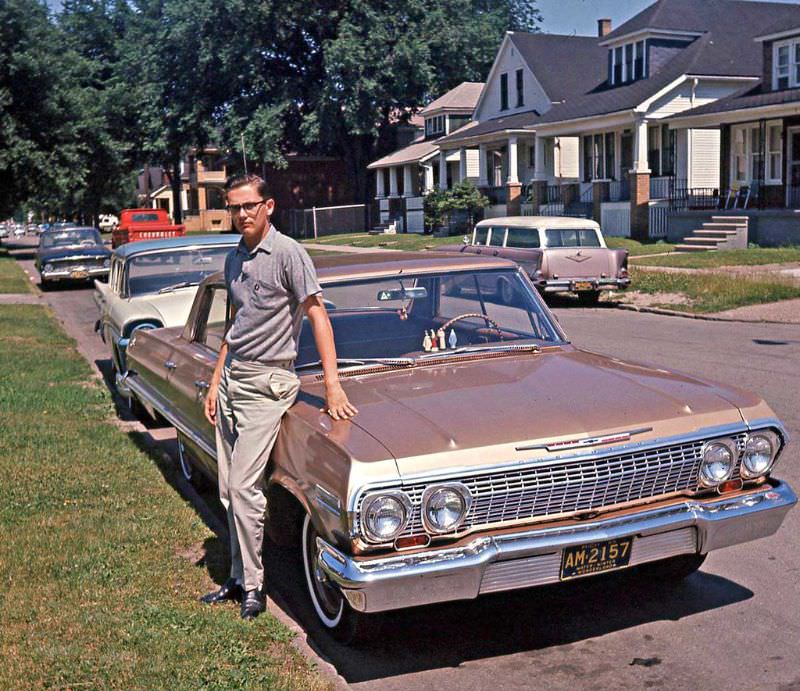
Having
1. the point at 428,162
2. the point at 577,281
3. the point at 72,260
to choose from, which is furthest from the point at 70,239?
the point at 428,162

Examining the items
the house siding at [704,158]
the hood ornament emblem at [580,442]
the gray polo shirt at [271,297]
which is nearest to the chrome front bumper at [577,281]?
the gray polo shirt at [271,297]

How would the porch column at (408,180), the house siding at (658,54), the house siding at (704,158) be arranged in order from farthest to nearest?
the porch column at (408,180) < the house siding at (658,54) < the house siding at (704,158)

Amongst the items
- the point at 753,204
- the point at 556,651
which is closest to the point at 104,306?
the point at 556,651

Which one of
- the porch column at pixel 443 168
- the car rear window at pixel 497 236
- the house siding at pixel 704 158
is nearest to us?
the car rear window at pixel 497 236

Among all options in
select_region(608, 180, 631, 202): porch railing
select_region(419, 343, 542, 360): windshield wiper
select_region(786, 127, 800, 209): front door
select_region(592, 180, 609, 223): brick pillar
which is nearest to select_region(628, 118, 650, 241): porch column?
select_region(592, 180, 609, 223): brick pillar

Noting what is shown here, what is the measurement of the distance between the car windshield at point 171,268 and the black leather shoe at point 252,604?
23.2ft

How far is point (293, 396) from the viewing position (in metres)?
4.82

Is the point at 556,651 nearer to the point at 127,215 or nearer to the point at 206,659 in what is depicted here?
the point at 206,659

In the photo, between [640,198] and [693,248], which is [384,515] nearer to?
[693,248]

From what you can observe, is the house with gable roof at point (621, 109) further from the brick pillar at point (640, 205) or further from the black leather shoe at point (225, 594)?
the black leather shoe at point (225, 594)

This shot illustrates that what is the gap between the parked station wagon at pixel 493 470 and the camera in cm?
411

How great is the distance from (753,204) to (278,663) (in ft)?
102

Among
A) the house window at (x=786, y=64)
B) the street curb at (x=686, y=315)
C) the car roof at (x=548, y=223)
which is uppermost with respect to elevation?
the house window at (x=786, y=64)

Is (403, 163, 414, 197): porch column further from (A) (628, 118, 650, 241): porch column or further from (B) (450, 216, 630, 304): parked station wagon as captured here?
(B) (450, 216, 630, 304): parked station wagon
